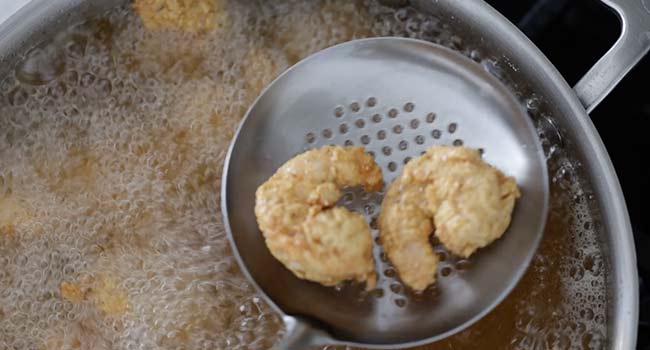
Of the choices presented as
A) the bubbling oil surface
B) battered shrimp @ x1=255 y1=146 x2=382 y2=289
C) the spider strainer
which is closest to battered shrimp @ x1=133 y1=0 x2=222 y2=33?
the bubbling oil surface

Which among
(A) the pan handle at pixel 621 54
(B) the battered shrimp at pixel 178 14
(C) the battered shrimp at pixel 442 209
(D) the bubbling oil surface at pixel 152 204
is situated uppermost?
(A) the pan handle at pixel 621 54

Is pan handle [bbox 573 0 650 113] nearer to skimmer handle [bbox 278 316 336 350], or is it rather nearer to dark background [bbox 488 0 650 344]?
dark background [bbox 488 0 650 344]

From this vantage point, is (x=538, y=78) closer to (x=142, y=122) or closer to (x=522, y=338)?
(x=522, y=338)

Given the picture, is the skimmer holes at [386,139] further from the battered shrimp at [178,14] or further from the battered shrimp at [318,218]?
the battered shrimp at [178,14]

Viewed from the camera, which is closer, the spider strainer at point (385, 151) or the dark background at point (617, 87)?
the spider strainer at point (385, 151)

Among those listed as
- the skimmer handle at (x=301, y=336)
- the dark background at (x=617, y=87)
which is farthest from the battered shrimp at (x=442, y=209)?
the dark background at (x=617, y=87)

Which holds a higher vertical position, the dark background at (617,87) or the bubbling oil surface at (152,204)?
the dark background at (617,87)

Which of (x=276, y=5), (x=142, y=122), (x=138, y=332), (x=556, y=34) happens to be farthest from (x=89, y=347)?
(x=556, y=34)

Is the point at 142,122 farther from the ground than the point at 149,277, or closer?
farther from the ground
